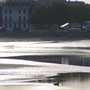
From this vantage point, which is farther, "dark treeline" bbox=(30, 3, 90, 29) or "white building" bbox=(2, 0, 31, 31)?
"white building" bbox=(2, 0, 31, 31)

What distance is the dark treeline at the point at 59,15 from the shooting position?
3671 inches

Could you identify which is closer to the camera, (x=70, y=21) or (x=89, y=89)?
(x=89, y=89)

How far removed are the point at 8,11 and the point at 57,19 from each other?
36331 mm

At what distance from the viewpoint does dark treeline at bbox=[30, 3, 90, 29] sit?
9325 centimetres

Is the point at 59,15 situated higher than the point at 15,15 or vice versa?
the point at 15,15

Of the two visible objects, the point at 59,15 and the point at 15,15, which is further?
the point at 15,15

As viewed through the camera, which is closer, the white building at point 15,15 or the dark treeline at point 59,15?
the dark treeline at point 59,15

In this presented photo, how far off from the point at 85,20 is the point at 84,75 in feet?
264

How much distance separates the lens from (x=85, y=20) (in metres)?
96.0

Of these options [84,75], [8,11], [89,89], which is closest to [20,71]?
[84,75]

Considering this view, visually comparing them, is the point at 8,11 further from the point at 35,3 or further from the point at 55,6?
the point at 55,6

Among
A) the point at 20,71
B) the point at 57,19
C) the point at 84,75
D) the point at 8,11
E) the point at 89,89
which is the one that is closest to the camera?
the point at 89,89

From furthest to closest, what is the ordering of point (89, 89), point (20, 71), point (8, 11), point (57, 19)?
point (8, 11)
point (57, 19)
point (20, 71)
point (89, 89)

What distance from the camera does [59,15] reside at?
9306 centimetres
